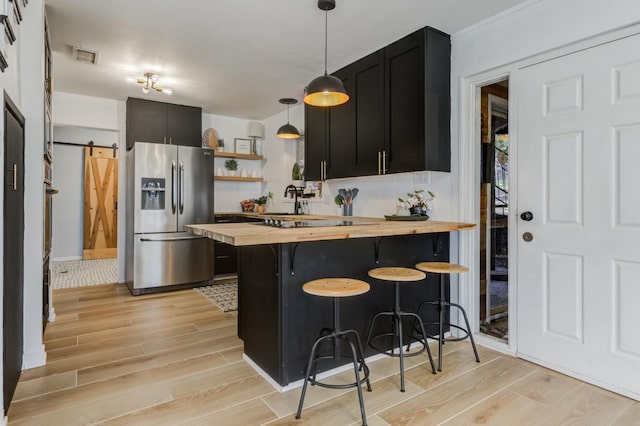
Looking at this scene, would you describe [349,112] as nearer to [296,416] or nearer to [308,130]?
[308,130]

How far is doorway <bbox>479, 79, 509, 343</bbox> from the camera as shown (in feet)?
10.4

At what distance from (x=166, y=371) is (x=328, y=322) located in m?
1.12

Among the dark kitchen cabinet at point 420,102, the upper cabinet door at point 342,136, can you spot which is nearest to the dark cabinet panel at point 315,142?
the upper cabinet door at point 342,136

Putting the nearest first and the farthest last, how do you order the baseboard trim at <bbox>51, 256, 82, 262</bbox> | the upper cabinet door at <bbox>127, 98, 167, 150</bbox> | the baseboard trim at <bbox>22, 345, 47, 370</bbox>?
the baseboard trim at <bbox>22, 345, 47, 370</bbox>
the upper cabinet door at <bbox>127, 98, 167, 150</bbox>
the baseboard trim at <bbox>51, 256, 82, 262</bbox>

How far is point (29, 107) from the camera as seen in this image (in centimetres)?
243

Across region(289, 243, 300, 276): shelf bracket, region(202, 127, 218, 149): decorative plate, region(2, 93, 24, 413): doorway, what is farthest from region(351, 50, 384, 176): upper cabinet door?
region(202, 127, 218, 149): decorative plate

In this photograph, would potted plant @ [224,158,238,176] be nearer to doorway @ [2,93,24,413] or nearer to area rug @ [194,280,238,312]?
area rug @ [194,280,238,312]

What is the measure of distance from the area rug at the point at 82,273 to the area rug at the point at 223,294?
5.18 feet

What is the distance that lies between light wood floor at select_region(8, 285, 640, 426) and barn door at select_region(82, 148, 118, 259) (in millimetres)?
4878

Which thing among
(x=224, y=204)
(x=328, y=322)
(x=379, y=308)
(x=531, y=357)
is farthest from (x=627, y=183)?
(x=224, y=204)

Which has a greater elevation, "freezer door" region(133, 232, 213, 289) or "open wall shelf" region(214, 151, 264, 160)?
"open wall shelf" region(214, 151, 264, 160)

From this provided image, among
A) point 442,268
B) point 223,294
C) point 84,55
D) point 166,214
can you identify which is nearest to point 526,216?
point 442,268

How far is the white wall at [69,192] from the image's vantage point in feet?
23.0

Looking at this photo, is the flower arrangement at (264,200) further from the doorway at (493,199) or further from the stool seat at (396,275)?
the stool seat at (396,275)
